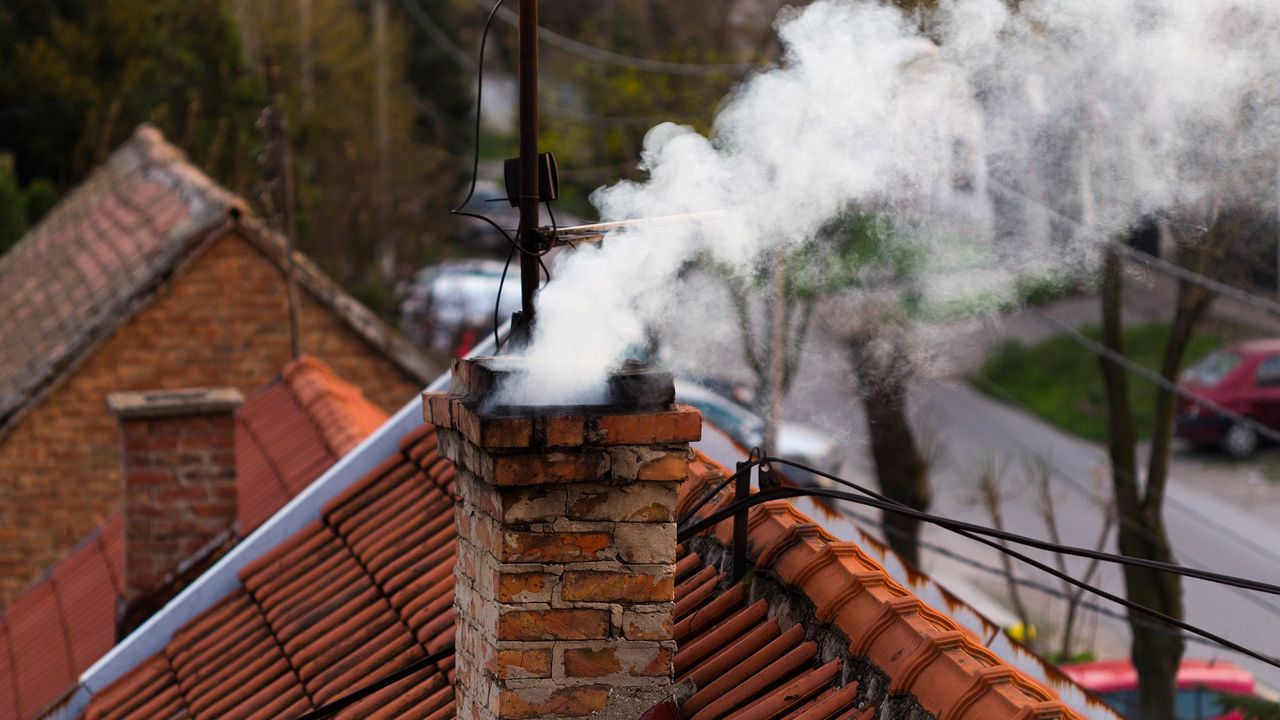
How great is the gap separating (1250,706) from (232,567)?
10.0 metres

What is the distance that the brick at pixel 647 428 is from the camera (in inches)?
127

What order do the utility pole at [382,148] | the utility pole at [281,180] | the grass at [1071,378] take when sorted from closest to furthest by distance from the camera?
the utility pole at [281,180], the grass at [1071,378], the utility pole at [382,148]

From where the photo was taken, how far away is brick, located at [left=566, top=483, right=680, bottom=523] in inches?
129

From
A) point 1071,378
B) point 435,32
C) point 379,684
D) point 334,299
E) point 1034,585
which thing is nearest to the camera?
point 379,684

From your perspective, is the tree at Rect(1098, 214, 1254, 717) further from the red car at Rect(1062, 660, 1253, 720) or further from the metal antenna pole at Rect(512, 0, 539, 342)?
the metal antenna pole at Rect(512, 0, 539, 342)

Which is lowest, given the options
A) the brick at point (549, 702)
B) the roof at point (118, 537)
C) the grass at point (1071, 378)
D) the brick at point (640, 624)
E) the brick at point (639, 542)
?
the grass at point (1071, 378)

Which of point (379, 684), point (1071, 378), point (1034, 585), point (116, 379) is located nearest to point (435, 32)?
point (1071, 378)

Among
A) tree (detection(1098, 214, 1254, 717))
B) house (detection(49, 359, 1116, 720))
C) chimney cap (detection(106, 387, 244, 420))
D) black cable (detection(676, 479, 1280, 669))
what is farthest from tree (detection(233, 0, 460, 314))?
black cable (detection(676, 479, 1280, 669))

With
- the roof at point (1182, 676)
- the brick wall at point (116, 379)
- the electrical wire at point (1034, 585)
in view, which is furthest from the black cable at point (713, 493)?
the roof at point (1182, 676)

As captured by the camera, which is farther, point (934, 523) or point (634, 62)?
point (634, 62)

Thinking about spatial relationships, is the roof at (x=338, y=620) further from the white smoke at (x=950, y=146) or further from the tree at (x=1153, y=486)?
the tree at (x=1153, y=486)

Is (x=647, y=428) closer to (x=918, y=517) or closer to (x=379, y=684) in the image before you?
(x=918, y=517)

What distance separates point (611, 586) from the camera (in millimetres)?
3285

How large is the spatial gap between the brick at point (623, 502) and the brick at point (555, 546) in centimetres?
5
